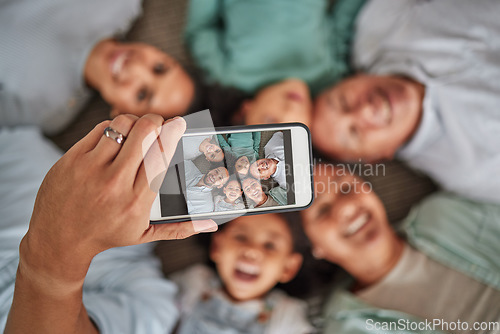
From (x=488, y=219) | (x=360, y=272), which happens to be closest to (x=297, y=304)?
(x=360, y=272)

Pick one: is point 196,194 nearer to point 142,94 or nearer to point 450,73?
point 142,94

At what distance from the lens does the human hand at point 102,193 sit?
35cm

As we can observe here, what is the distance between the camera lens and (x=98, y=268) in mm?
704

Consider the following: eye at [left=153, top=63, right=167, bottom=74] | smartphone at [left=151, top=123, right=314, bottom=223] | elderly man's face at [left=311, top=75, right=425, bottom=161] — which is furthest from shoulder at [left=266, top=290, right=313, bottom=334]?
eye at [left=153, top=63, right=167, bottom=74]

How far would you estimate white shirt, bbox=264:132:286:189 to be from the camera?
1.34 feet

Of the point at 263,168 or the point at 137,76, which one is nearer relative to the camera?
the point at 263,168

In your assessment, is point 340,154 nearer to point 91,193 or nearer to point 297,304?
point 297,304

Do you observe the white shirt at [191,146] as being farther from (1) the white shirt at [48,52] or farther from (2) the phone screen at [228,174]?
(1) the white shirt at [48,52]

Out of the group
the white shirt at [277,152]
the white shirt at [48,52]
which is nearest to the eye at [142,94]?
the white shirt at [48,52]

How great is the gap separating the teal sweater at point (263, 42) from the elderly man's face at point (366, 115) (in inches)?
5.5

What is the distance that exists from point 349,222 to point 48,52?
0.87 meters

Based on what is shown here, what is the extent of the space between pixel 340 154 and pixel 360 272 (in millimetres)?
328

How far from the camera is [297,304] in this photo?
2.93ft

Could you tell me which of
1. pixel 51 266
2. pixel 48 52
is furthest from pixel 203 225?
pixel 48 52
